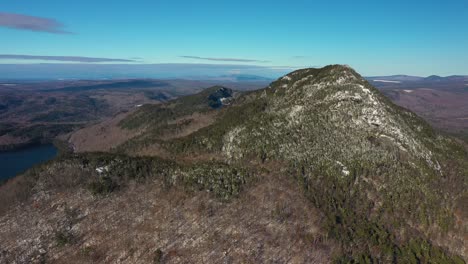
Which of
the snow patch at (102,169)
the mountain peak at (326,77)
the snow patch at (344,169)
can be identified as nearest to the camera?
the snow patch at (344,169)

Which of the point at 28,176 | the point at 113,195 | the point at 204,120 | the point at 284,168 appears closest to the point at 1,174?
the point at 28,176

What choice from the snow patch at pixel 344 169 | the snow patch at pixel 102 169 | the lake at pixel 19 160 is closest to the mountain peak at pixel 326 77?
the snow patch at pixel 344 169

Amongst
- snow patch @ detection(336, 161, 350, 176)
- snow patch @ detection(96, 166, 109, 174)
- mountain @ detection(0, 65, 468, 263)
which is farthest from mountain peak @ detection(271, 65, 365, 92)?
snow patch @ detection(96, 166, 109, 174)

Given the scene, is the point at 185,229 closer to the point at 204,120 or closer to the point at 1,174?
the point at 204,120

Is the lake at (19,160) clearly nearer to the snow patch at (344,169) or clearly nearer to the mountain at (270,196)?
the mountain at (270,196)

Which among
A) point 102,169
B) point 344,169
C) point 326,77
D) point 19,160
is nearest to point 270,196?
point 344,169

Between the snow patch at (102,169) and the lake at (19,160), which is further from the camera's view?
the lake at (19,160)

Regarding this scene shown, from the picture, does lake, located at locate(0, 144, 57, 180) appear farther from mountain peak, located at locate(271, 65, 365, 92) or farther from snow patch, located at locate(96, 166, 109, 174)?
mountain peak, located at locate(271, 65, 365, 92)
